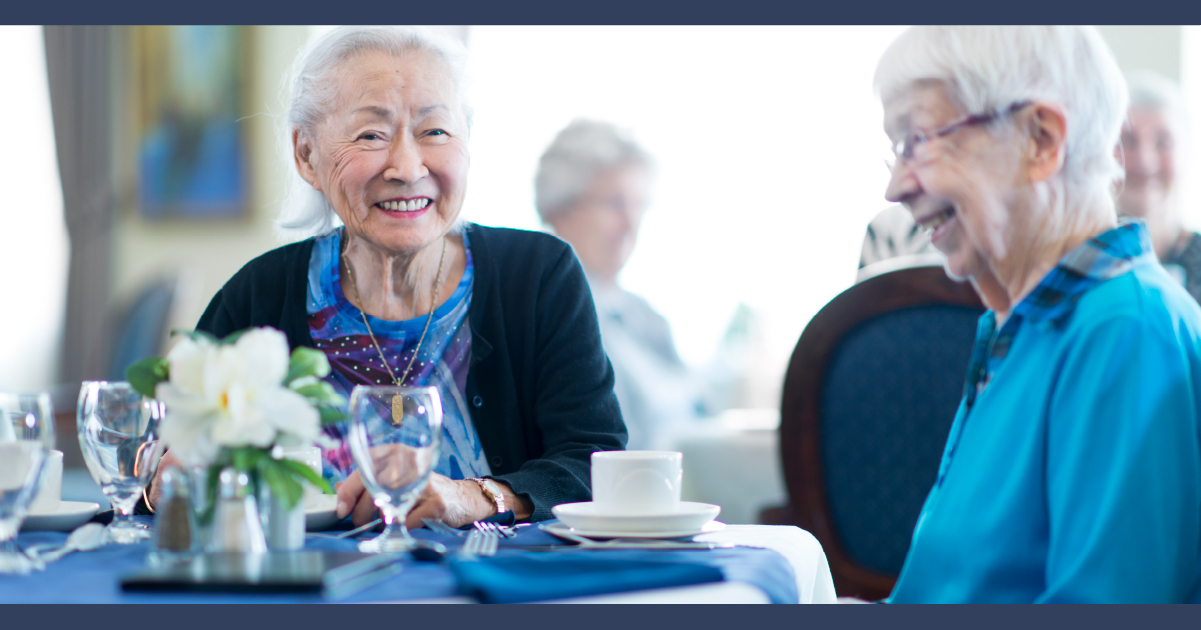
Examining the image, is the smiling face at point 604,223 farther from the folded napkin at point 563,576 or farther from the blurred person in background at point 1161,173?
the folded napkin at point 563,576

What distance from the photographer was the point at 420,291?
1509mm

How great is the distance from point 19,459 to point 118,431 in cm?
11

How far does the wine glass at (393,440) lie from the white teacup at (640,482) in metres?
0.18

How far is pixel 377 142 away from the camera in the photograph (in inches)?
56.6

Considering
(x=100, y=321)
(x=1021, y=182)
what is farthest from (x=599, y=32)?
(x=1021, y=182)

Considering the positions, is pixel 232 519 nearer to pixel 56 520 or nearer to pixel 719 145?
pixel 56 520

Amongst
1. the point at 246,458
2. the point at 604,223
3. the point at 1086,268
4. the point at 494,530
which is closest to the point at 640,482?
the point at 494,530

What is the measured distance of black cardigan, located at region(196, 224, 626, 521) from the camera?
4.47 ft

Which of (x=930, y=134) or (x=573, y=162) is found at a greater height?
(x=573, y=162)

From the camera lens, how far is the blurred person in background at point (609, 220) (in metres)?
3.16

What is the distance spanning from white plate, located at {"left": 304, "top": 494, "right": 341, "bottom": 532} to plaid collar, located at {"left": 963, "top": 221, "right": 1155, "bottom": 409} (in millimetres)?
693

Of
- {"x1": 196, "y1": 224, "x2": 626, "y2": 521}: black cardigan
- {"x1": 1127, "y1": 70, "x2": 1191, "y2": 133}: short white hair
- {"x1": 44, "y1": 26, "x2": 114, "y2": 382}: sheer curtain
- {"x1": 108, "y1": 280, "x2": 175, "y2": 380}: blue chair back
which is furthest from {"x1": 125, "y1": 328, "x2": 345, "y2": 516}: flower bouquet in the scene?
{"x1": 44, "y1": 26, "x2": 114, "y2": 382}: sheer curtain

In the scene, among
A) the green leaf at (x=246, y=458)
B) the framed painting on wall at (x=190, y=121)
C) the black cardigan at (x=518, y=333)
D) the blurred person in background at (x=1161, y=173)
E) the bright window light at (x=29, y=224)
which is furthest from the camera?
the bright window light at (x=29, y=224)

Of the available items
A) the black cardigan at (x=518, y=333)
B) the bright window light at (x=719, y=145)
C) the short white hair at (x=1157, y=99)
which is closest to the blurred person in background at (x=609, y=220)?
the bright window light at (x=719, y=145)
